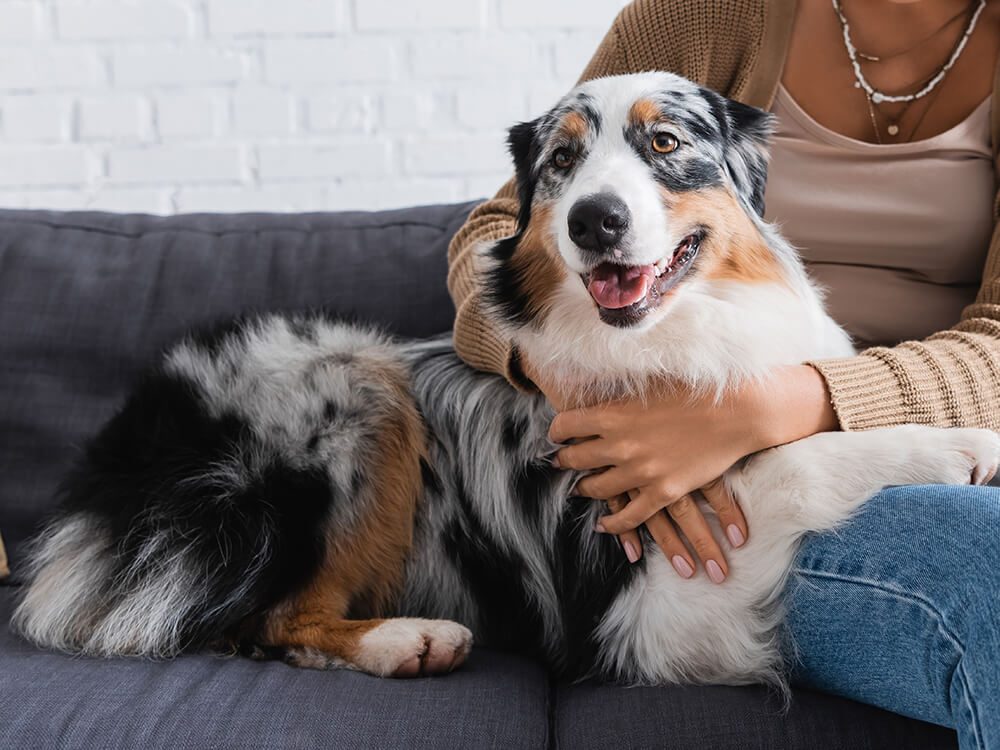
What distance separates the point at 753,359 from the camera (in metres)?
1.52

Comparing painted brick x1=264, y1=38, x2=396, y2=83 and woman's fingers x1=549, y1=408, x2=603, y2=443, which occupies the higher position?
painted brick x1=264, y1=38, x2=396, y2=83

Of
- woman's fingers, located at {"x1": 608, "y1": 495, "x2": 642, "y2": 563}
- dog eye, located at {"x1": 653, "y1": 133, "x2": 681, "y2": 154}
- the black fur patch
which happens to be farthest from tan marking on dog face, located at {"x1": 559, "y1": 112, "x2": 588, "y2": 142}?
the black fur patch

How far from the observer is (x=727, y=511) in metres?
1.44

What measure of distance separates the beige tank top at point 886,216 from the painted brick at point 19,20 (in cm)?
226

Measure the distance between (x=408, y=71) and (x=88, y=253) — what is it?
1.13 m

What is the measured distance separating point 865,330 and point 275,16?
1983 millimetres

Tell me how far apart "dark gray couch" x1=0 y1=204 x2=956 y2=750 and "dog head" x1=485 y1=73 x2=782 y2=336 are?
61 cm

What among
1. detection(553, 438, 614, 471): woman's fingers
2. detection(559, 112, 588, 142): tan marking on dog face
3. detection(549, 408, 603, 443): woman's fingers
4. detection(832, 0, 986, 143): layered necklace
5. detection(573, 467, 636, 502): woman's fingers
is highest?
detection(832, 0, 986, 143): layered necklace

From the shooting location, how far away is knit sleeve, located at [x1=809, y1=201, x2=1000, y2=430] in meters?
1.47

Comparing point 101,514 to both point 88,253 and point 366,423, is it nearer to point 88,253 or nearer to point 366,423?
point 366,423

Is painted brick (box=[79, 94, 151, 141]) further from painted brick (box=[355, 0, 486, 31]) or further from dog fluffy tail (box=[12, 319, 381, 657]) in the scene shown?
dog fluffy tail (box=[12, 319, 381, 657])

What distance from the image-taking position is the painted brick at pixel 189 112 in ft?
9.20

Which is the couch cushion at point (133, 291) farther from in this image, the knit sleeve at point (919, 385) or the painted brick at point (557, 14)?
the knit sleeve at point (919, 385)

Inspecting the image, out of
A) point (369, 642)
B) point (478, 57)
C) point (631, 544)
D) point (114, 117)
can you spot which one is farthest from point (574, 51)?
point (369, 642)
